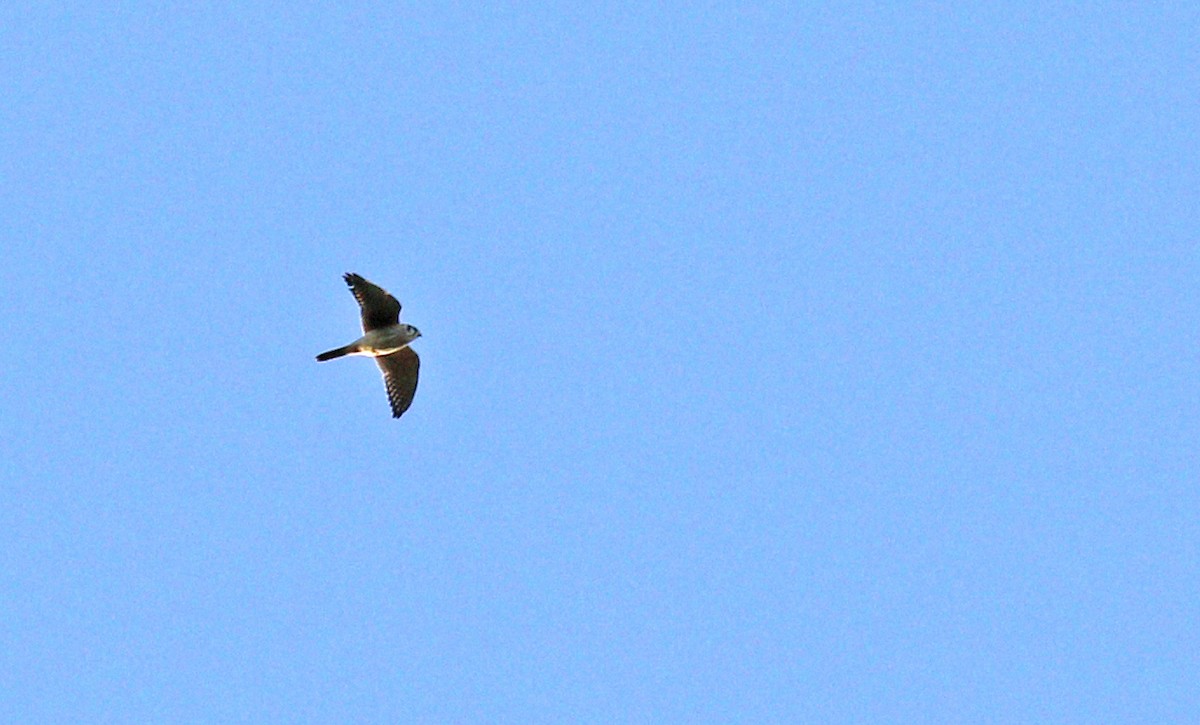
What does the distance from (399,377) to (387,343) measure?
1.15 meters

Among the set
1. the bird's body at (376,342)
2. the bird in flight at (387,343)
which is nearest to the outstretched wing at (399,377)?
the bird in flight at (387,343)

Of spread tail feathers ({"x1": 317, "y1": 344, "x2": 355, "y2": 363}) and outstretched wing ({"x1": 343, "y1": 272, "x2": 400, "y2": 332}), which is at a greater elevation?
outstretched wing ({"x1": 343, "y1": 272, "x2": 400, "y2": 332})

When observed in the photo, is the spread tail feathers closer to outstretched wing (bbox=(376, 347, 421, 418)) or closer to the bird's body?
the bird's body

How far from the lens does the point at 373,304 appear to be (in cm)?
3456

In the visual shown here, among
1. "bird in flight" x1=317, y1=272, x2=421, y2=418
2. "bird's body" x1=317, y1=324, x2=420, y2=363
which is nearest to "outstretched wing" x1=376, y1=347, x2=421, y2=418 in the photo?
"bird in flight" x1=317, y1=272, x2=421, y2=418

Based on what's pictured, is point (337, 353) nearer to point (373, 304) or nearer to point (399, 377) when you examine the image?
point (373, 304)

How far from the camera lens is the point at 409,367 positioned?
118 ft

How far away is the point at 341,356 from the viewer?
35.0 m

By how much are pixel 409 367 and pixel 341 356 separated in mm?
1467

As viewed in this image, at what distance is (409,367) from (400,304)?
158 centimetres

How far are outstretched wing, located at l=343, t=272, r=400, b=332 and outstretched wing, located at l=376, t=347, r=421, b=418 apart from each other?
3.57ft

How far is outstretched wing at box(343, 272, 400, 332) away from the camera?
1351 inches

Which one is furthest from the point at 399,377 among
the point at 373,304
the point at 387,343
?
the point at 373,304

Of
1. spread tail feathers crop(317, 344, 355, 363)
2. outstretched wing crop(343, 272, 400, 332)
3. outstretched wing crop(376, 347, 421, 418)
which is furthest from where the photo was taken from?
outstretched wing crop(376, 347, 421, 418)
